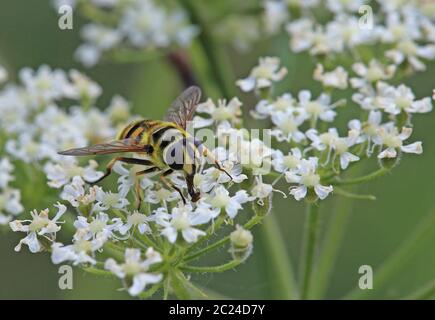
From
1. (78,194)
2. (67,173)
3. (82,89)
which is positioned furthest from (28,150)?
(78,194)

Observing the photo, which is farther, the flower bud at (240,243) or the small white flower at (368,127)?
the small white flower at (368,127)

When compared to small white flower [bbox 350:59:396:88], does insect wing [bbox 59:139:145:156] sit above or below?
below

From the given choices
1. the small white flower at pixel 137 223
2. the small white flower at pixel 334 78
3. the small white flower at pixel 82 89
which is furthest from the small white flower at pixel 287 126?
the small white flower at pixel 82 89

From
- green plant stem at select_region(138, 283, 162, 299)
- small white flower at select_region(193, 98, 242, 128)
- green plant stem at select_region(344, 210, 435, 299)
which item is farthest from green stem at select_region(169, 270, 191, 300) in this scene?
green plant stem at select_region(344, 210, 435, 299)

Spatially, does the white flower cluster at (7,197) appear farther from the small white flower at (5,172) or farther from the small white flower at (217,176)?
the small white flower at (217,176)

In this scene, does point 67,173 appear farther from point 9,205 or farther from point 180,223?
point 180,223

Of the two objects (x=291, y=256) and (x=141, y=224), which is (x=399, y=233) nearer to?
(x=291, y=256)

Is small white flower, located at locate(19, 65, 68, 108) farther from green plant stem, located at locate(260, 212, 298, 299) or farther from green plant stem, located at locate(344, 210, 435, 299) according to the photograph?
green plant stem, located at locate(344, 210, 435, 299)
